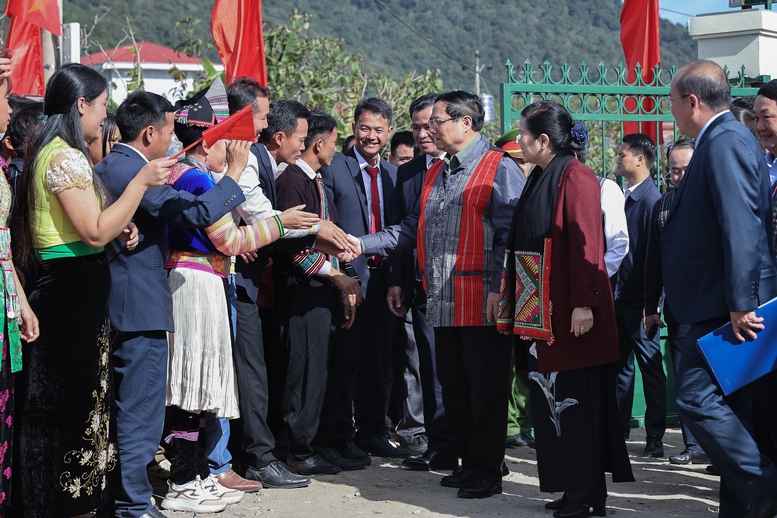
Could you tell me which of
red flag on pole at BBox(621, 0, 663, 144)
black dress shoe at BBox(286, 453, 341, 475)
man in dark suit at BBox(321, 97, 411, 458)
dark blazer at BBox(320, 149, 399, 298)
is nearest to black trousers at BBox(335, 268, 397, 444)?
man in dark suit at BBox(321, 97, 411, 458)

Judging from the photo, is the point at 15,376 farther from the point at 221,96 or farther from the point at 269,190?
the point at 269,190

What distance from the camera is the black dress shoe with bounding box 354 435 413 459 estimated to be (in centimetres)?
577

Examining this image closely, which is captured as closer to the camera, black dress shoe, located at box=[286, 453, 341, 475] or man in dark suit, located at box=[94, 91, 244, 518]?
man in dark suit, located at box=[94, 91, 244, 518]

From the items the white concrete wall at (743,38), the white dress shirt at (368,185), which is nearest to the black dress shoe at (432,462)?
the white dress shirt at (368,185)

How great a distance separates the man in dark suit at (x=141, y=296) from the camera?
3998 mm

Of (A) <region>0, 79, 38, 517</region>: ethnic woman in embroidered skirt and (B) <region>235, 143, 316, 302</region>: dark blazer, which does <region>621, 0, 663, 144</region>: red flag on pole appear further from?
(A) <region>0, 79, 38, 517</region>: ethnic woman in embroidered skirt

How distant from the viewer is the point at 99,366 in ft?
12.4

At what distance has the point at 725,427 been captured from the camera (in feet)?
12.1

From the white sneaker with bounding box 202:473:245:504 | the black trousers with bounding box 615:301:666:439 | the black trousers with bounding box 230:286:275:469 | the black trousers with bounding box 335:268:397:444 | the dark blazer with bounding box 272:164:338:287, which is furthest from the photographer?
the black trousers with bounding box 615:301:666:439

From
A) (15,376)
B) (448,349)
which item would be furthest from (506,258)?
(15,376)

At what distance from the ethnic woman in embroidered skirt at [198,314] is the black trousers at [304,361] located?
26.4 inches

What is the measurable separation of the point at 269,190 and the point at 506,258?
1.51m

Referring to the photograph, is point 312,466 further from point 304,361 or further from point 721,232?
point 721,232

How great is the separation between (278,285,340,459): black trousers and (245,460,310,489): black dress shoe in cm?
22
